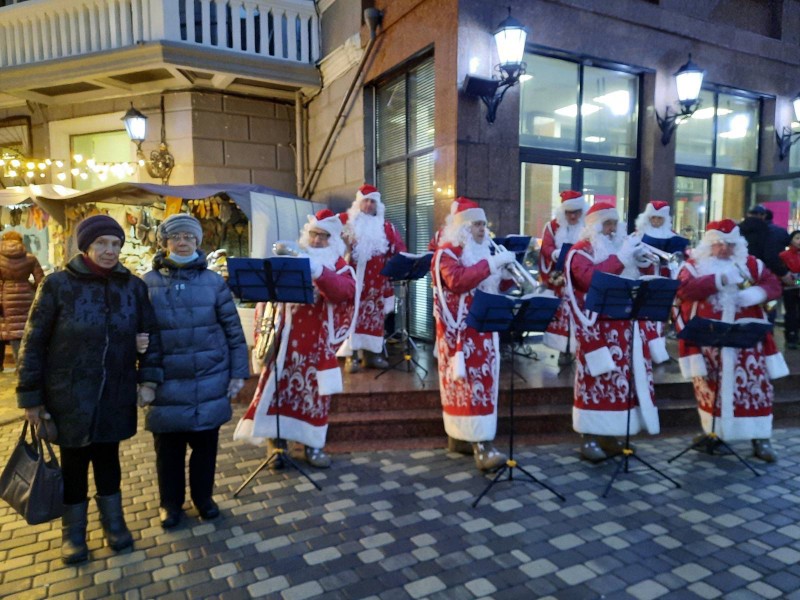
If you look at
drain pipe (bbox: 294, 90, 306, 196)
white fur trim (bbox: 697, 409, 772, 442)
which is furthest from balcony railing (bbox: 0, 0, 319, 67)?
white fur trim (bbox: 697, 409, 772, 442)

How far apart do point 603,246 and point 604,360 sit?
3.07ft

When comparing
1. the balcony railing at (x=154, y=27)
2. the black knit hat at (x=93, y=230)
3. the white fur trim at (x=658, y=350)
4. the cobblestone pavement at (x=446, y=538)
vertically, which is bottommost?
the cobblestone pavement at (x=446, y=538)

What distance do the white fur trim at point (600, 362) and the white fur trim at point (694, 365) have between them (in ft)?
2.44

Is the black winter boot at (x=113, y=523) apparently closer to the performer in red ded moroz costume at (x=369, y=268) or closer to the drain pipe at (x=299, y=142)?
the performer in red ded moroz costume at (x=369, y=268)

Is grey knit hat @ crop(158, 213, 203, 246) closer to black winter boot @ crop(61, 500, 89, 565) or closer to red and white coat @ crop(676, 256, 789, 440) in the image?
black winter boot @ crop(61, 500, 89, 565)

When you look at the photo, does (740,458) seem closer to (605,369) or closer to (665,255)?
(605,369)

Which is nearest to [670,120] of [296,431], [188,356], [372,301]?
[372,301]

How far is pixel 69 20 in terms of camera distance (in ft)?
34.0

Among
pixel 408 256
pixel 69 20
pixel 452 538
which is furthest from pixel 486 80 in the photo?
pixel 69 20

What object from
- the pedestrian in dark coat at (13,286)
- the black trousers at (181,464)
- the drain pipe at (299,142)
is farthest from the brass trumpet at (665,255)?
the pedestrian in dark coat at (13,286)

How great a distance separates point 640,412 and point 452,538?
2.14 metres

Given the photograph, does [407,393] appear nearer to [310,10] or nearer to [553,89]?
[553,89]

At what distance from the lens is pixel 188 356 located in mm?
3541

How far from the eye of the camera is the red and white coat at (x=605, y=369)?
4.62m
